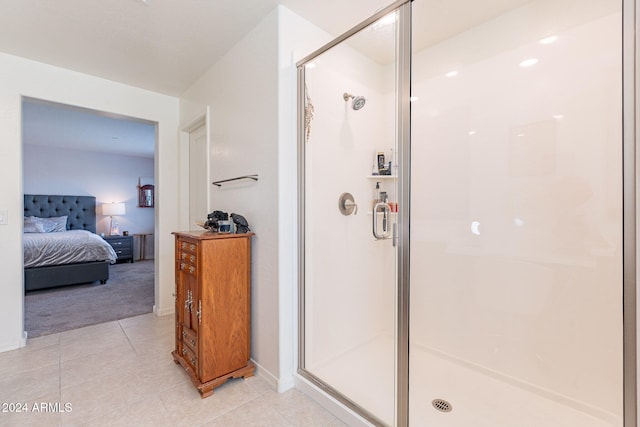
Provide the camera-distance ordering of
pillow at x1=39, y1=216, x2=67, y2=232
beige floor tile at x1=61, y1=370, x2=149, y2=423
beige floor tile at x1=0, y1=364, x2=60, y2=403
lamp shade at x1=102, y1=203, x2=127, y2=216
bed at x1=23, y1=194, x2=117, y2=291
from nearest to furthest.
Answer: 1. beige floor tile at x1=61, y1=370, x2=149, y2=423
2. beige floor tile at x1=0, y1=364, x2=60, y2=403
3. bed at x1=23, y1=194, x2=117, y2=291
4. pillow at x1=39, y1=216, x2=67, y2=232
5. lamp shade at x1=102, y1=203, x2=127, y2=216

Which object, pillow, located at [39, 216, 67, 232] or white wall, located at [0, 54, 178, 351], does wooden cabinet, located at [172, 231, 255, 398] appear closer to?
white wall, located at [0, 54, 178, 351]

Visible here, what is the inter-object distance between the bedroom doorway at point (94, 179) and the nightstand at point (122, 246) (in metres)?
0.08

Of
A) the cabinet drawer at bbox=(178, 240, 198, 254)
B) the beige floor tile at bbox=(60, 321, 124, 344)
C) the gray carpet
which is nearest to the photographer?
the cabinet drawer at bbox=(178, 240, 198, 254)

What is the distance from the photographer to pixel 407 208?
1.50 m

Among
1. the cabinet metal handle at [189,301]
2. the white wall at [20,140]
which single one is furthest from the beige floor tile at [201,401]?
the white wall at [20,140]

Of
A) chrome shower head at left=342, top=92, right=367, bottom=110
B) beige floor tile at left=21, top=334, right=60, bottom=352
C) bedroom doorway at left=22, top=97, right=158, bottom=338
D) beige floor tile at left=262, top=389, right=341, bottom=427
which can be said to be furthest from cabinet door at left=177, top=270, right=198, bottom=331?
chrome shower head at left=342, top=92, right=367, bottom=110

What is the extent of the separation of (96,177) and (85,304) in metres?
→ 4.05

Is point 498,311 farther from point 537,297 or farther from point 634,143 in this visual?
point 634,143

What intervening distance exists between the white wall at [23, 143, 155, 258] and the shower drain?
7.28m

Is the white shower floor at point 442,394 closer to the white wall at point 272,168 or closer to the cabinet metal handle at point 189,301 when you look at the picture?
the white wall at point 272,168

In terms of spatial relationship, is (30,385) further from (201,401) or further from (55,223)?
(55,223)

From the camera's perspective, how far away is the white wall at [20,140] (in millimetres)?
2484

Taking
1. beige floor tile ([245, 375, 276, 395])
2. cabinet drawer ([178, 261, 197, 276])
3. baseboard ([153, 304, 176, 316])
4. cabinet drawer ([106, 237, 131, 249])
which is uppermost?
cabinet drawer ([178, 261, 197, 276])

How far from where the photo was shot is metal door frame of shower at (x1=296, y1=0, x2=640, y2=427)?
0.96m
